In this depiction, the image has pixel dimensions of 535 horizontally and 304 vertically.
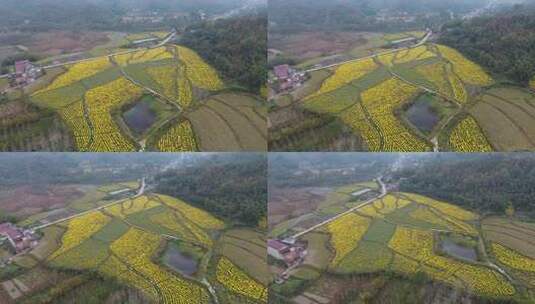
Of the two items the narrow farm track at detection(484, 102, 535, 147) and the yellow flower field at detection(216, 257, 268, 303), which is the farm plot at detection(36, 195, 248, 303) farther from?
the narrow farm track at detection(484, 102, 535, 147)

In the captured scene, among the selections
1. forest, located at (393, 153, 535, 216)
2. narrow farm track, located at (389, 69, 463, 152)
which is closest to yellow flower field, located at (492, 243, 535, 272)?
forest, located at (393, 153, 535, 216)

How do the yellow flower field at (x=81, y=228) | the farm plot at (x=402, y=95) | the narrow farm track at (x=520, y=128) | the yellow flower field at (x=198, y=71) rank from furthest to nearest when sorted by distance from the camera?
the yellow flower field at (x=198, y=71) < the yellow flower field at (x=81, y=228) < the farm plot at (x=402, y=95) < the narrow farm track at (x=520, y=128)

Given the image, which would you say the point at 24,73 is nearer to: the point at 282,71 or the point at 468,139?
the point at 282,71

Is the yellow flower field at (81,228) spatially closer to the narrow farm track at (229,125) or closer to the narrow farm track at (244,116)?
the narrow farm track at (229,125)

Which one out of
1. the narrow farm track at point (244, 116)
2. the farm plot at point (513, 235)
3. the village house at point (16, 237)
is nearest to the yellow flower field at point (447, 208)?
the farm plot at point (513, 235)

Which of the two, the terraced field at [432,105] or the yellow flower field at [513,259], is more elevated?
the terraced field at [432,105]

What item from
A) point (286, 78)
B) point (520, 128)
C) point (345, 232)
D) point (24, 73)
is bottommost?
point (345, 232)

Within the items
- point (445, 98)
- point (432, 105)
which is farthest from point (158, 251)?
point (445, 98)
